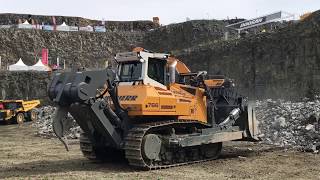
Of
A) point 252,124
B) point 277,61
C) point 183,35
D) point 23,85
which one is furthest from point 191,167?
point 183,35

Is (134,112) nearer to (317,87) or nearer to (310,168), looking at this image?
(310,168)

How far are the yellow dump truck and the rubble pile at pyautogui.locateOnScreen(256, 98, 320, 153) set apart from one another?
1774 cm

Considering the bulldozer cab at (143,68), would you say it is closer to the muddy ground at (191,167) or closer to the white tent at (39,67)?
the muddy ground at (191,167)

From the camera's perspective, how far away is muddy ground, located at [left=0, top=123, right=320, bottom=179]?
10273 millimetres

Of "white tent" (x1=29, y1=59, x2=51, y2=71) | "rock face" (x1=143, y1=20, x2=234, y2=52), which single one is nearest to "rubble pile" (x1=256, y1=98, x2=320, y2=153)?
"rock face" (x1=143, y1=20, x2=234, y2=52)

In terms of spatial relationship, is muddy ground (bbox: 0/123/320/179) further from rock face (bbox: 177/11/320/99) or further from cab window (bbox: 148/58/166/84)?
rock face (bbox: 177/11/320/99)

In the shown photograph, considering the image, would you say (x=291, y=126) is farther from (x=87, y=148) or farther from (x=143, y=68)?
(x=87, y=148)

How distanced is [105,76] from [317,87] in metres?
18.2

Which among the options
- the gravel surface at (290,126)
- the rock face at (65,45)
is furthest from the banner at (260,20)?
the gravel surface at (290,126)

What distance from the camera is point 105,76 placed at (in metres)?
10.4

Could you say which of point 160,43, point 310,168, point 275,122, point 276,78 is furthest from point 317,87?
point 160,43

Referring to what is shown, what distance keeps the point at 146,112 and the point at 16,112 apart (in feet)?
75.3

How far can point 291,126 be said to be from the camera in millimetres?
16297

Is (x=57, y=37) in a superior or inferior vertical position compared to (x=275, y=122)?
superior
